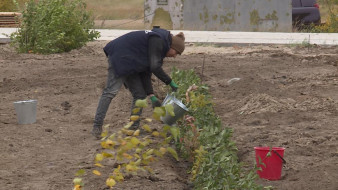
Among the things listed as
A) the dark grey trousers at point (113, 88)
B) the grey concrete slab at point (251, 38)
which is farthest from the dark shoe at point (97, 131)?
the grey concrete slab at point (251, 38)

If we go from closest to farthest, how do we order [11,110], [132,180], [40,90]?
1. [132,180]
2. [11,110]
3. [40,90]

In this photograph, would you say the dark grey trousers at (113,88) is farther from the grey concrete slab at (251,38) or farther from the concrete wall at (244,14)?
the concrete wall at (244,14)

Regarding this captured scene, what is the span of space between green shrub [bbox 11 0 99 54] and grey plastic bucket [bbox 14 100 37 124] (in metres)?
6.50

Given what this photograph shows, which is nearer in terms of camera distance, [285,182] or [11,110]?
[285,182]

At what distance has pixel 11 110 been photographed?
1044 centimetres

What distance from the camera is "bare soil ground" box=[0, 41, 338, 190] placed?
22.4 ft

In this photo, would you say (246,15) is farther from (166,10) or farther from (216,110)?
(216,110)

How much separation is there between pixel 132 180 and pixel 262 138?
286 centimetres

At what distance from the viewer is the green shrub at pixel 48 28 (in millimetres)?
15695

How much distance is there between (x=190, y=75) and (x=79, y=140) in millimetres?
2715

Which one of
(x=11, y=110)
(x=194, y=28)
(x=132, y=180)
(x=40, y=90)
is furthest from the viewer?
(x=194, y=28)

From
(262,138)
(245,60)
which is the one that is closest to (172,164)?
(262,138)

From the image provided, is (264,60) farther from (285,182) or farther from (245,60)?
(285,182)

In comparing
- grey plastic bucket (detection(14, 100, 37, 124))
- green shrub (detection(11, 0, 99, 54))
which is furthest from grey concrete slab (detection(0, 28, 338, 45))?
grey plastic bucket (detection(14, 100, 37, 124))
